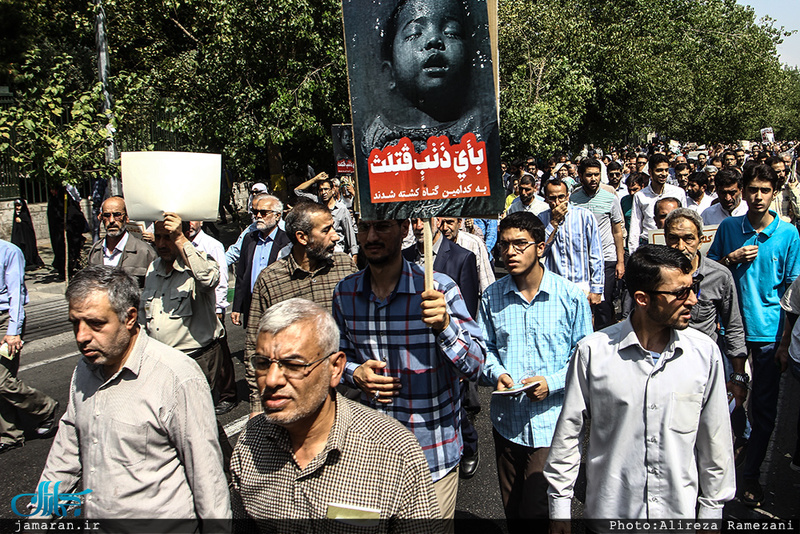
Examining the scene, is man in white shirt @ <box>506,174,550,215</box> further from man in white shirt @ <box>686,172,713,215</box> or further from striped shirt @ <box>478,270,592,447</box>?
striped shirt @ <box>478,270,592,447</box>

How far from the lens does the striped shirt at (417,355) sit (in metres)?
3.11

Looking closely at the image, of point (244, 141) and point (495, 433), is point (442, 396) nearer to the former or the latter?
point (495, 433)

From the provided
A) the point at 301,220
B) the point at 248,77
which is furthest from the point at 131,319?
the point at 248,77

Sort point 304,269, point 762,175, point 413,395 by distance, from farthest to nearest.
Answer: point 762,175 < point 304,269 < point 413,395

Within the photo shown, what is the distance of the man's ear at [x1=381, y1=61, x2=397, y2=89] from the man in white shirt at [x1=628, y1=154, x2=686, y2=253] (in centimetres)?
570

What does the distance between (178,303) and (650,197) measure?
5.74 metres

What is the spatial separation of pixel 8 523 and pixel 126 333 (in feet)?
7.70

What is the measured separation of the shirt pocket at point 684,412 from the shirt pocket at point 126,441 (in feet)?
6.94

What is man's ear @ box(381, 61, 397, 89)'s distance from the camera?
295cm

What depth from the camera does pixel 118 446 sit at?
271 cm

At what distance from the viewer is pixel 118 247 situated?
648 cm

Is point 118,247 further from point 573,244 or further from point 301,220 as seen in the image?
point 573,244

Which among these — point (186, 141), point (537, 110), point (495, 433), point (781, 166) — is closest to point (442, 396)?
point (495, 433)

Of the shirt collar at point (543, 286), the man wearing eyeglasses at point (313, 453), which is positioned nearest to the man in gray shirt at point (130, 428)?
the man wearing eyeglasses at point (313, 453)
